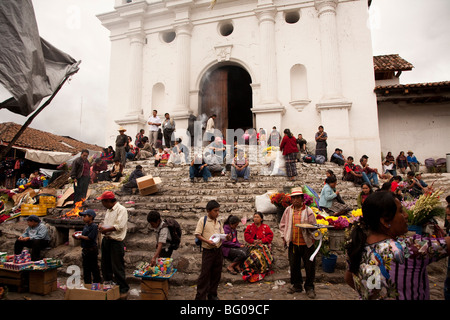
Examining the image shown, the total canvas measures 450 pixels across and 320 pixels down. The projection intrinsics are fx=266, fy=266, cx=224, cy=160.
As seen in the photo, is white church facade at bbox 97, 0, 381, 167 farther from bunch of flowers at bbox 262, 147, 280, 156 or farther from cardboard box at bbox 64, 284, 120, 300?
cardboard box at bbox 64, 284, 120, 300

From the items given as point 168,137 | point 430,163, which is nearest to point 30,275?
point 168,137

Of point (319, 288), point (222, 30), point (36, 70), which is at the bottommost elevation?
point (319, 288)

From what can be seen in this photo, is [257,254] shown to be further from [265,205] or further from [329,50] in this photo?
[329,50]

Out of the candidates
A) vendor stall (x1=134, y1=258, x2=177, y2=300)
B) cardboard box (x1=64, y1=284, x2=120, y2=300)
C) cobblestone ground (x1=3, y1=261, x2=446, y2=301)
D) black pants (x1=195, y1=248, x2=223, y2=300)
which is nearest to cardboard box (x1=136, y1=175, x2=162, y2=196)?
cobblestone ground (x1=3, y1=261, x2=446, y2=301)

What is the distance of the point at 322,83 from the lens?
43.1 feet

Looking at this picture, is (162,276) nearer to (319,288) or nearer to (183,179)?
(319,288)

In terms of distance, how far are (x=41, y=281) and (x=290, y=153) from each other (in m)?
6.84

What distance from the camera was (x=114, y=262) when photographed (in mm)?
4102

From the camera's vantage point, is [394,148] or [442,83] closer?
[442,83]

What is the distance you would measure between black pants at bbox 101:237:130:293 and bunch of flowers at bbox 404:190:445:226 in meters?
5.31

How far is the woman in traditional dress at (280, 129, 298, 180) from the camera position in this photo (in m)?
8.41

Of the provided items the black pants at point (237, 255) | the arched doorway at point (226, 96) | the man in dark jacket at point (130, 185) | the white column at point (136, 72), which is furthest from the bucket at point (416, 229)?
the white column at point (136, 72)
